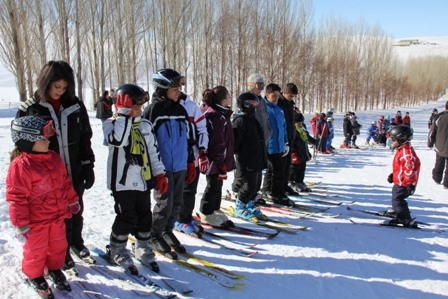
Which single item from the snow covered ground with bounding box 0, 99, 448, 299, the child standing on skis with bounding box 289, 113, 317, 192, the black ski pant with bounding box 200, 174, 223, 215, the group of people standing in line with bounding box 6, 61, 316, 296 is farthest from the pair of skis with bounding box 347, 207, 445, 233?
the black ski pant with bounding box 200, 174, 223, 215

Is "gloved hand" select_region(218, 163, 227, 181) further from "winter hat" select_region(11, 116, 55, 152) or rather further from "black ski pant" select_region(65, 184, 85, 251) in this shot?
"winter hat" select_region(11, 116, 55, 152)

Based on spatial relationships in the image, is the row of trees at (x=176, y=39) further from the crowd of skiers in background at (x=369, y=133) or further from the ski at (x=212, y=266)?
the ski at (x=212, y=266)

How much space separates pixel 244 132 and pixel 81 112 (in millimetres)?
2242

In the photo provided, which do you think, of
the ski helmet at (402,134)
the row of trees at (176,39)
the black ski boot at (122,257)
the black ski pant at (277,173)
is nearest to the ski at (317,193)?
the black ski pant at (277,173)

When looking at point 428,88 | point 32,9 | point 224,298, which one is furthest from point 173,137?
point 428,88

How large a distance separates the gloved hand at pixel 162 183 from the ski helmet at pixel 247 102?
184 cm

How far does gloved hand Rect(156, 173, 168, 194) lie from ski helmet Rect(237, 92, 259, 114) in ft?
6.03

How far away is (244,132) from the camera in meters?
4.70

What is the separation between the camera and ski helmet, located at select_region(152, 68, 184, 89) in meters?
3.40

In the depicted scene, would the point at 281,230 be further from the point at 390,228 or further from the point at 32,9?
the point at 32,9

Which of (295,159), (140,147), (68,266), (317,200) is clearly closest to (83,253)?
(68,266)

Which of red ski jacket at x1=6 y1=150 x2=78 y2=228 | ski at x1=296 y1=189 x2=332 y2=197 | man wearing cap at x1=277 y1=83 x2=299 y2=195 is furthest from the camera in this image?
ski at x1=296 y1=189 x2=332 y2=197

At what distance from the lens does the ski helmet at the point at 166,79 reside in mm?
3404

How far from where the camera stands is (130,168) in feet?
9.94
